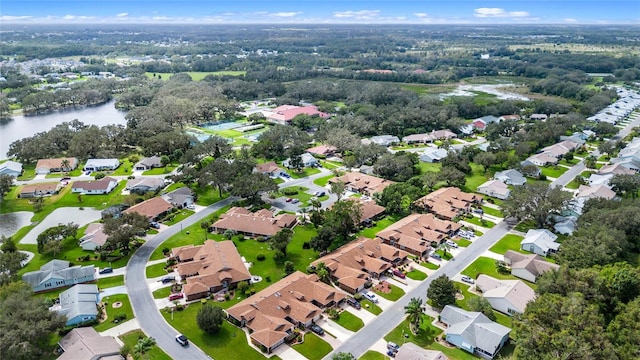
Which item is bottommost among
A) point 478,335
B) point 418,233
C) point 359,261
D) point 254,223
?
point 478,335

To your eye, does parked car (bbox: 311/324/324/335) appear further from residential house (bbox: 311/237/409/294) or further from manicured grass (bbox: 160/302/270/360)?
residential house (bbox: 311/237/409/294)

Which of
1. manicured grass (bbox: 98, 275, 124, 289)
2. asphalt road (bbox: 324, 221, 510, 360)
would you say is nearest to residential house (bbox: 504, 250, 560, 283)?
asphalt road (bbox: 324, 221, 510, 360)

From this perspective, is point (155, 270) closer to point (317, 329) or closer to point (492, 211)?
point (317, 329)

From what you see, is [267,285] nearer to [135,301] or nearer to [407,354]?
[135,301]

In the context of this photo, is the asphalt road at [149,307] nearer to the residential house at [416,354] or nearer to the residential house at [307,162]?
the residential house at [416,354]

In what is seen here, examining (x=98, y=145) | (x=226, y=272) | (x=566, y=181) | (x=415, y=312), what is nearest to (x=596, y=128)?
(x=566, y=181)

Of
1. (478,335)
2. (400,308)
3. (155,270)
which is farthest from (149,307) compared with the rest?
(478,335)
